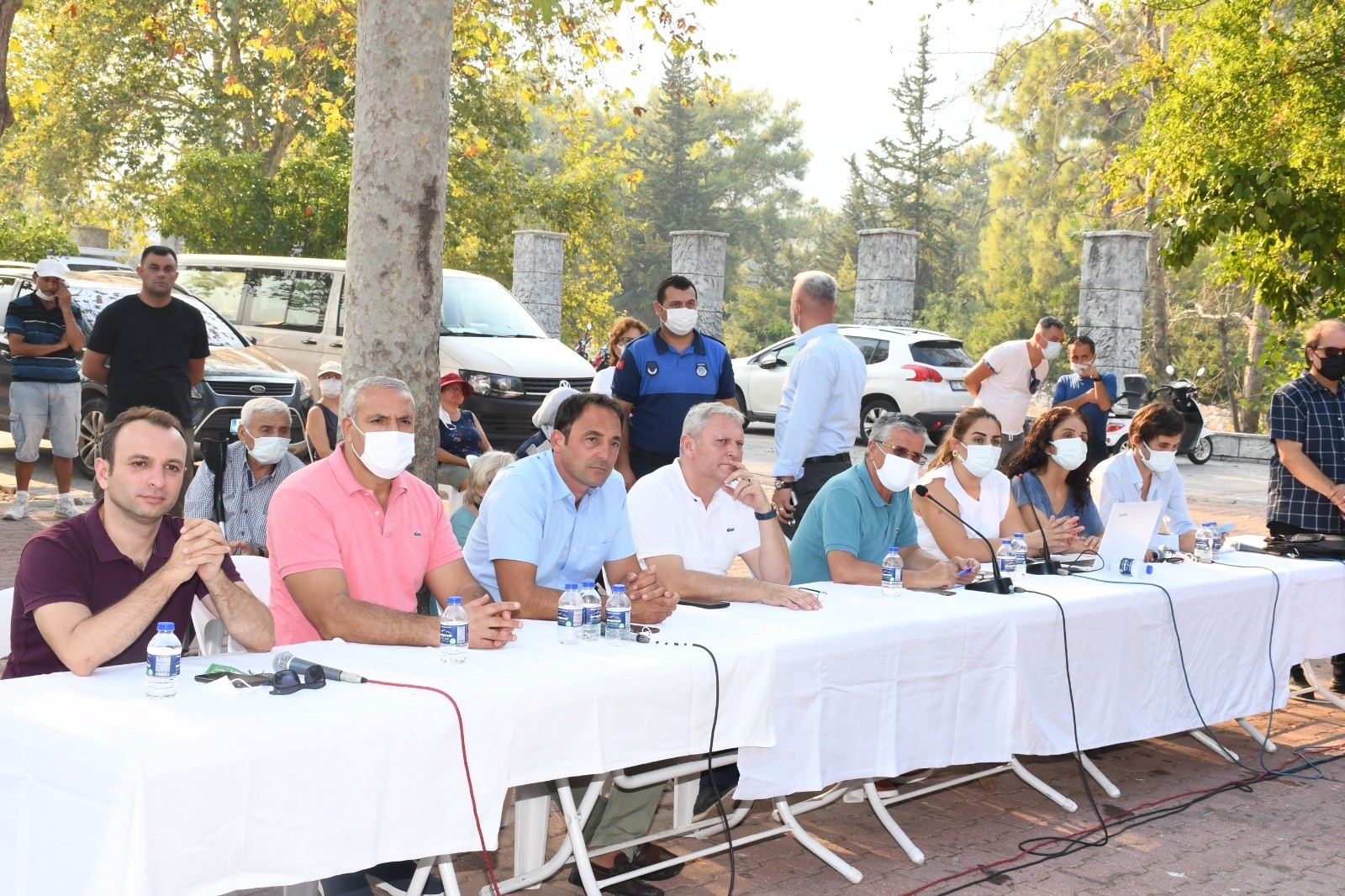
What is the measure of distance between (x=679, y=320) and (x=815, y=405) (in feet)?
2.49

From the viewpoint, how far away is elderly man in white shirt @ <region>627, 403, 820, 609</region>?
4.96 metres

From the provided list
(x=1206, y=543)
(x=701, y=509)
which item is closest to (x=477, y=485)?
(x=701, y=509)

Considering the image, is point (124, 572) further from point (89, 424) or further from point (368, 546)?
point (89, 424)

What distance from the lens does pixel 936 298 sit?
51719 millimetres

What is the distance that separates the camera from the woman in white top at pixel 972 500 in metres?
5.96

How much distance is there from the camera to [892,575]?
16.8 ft

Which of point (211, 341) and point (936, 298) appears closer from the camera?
point (211, 341)

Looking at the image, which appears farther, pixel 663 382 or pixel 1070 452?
pixel 663 382

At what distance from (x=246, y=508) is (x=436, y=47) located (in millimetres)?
2156

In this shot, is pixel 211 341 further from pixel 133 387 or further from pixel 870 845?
pixel 870 845

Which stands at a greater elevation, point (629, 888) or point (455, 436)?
point (455, 436)

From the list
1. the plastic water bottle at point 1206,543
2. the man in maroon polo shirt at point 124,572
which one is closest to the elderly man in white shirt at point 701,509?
the man in maroon polo shirt at point 124,572

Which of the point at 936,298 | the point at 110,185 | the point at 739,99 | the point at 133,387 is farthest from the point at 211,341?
the point at 739,99

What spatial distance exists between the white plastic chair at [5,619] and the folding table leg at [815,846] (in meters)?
2.30
